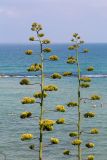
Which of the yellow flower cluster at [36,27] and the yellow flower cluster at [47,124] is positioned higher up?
the yellow flower cluster at [36,27]

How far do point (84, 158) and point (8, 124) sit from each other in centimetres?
2122

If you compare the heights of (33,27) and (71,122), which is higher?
(33,27)

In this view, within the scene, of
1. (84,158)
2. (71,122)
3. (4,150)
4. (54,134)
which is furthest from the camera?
(71,122)

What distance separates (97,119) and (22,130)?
42.8 ft

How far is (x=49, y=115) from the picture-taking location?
3287 inches

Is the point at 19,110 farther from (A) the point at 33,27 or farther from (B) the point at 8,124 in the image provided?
(A) the point at 33,27

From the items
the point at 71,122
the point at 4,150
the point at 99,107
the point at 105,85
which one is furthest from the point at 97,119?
the point at 105,85

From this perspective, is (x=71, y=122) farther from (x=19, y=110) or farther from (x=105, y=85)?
(x=105, y=85)

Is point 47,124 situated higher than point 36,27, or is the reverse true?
point 36,27

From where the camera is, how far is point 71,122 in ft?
250

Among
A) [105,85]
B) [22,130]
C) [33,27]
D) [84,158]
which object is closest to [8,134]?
[22,130]

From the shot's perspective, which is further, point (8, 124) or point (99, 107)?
point (99, 107)

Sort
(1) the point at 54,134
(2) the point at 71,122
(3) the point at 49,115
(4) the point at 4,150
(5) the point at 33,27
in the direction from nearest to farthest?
(5) the point at 33,27 → (4) the point at 4,150 → (1) the point at 54,134 → (2) the point at 71,122 → (3) the point at 49,115

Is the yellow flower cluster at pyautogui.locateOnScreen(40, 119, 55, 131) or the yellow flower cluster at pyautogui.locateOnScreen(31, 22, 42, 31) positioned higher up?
the yellow flower cluster at pyautogui.locateOnScreen(31, 22, 42, 31)
